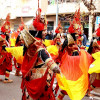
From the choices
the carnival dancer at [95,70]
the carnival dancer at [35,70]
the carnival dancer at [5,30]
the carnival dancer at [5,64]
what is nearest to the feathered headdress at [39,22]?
the carnival dancer at [35,70]

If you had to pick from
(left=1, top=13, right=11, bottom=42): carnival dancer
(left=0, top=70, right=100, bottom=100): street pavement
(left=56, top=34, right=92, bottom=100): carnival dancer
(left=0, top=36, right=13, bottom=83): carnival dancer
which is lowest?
(left=0, top=70, right=100, bottom=100): street pavement

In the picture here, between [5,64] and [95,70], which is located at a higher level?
[95,70]

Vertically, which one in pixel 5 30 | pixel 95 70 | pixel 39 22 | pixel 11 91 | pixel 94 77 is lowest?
pixel 11 91

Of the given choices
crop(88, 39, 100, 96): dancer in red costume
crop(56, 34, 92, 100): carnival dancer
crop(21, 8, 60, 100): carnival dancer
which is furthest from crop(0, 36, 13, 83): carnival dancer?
crop(21, 8, 60, 100): carnival dancer

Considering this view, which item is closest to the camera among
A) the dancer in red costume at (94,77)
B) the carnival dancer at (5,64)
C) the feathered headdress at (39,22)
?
the feathered headdress at (39,22)

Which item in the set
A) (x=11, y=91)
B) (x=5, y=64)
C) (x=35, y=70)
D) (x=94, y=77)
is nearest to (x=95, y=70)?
(x=94, y=77)

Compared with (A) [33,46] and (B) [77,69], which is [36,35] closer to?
(A) [33,46]

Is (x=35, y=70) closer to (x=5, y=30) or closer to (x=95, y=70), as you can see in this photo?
(x=95, y=70)

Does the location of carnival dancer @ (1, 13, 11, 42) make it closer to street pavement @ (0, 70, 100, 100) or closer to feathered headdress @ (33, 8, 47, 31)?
street pavement @ (0, 70, 100, 100)

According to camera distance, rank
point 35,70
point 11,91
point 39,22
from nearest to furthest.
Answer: point 35,70
point 39,22
point 11,91

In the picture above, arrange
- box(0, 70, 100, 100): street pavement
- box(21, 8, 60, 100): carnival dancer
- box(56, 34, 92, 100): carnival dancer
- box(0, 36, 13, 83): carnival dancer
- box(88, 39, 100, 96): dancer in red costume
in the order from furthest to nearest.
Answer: box(0, 36, 13, 83): carnival dancer
box(0, 70, 100, 100): street pavement
box(88, 39, 100, 96): dancer in red costume
box(56, 34, 92, 100): carnival dancer
box(21, 8, 60, 100): carnival dancer

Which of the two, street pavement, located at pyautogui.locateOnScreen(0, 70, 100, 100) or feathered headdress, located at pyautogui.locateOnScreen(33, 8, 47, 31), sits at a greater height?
feathered headdress, located at pyautogui.locateOnScreen(33, 8, 47, 31)

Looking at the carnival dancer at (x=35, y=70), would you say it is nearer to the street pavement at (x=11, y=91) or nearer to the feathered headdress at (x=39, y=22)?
the feathered headdress at (x=39, y=22)

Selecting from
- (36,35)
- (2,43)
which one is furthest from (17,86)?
(36,35)
